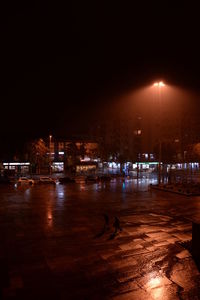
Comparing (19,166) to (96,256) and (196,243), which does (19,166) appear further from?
(196,243)

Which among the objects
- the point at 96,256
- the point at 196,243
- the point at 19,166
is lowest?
the point at 96,256

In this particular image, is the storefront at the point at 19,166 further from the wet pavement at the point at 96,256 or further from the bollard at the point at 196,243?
the bollard at the point at 196,243

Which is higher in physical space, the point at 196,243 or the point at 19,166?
the point at 19,166

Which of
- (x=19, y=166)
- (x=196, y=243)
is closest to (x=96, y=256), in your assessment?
(x=196, y=243)

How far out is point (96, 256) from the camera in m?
9.18

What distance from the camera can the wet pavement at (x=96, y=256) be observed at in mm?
6859

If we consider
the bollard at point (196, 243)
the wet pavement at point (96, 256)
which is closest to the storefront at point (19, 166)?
the wet pavement at point (96, 256)

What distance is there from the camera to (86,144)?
8619 centimetres

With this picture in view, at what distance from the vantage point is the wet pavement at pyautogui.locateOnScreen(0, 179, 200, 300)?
686cm

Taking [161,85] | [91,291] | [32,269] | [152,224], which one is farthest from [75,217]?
[161,85]

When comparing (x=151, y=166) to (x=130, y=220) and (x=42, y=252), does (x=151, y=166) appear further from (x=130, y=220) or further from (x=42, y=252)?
(x=42, y=252)

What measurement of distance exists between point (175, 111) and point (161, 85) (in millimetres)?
31344

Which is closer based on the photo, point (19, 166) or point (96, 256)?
point (96, 256)

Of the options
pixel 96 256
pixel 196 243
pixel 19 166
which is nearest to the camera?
pixel 196 243
